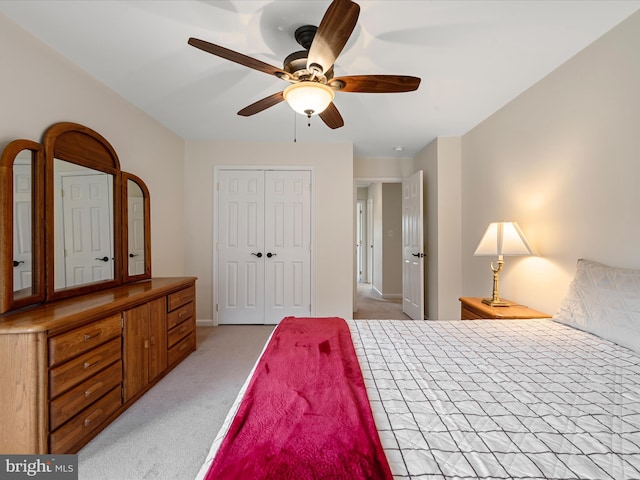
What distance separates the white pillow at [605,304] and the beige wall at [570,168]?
164mm

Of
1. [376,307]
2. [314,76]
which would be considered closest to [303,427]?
[314,76]

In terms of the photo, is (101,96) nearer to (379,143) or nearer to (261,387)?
(261,387)

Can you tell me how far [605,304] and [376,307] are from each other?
3613mm

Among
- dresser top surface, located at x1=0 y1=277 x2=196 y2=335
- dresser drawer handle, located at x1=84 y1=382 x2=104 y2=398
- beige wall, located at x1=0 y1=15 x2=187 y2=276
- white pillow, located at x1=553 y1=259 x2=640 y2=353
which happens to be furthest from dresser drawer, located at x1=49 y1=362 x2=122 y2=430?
white pillow, located at x1=553 y1=259 x2=640 y2=353

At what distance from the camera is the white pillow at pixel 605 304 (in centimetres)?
137

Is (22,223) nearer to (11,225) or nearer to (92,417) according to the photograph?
(11,225)

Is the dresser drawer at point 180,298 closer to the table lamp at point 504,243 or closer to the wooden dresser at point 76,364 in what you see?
the wooden dresser at point 76,364

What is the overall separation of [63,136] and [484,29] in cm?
283

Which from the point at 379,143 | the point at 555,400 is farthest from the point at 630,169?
the point at 379,143

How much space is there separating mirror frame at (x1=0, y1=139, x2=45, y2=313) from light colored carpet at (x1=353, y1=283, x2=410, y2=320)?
11.6 ft

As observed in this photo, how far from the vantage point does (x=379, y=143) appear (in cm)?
376

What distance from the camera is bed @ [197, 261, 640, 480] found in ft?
2.16

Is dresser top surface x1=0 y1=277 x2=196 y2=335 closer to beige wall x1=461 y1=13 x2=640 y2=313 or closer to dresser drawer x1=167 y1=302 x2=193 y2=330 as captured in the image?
dresser drawer x1=167 y1=302 x2=193 y2=330

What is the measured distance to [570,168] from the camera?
1991 mm
